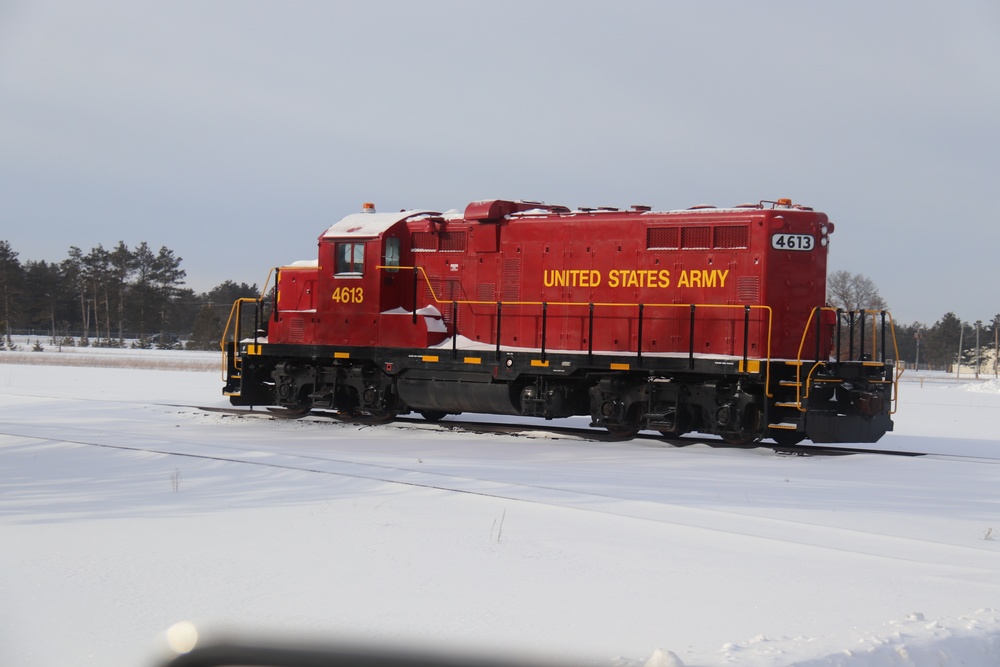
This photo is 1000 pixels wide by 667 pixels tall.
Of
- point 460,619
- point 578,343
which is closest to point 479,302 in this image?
point 578,343

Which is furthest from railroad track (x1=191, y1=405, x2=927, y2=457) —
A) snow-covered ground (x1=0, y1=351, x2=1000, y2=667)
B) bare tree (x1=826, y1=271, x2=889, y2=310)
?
bare tree (x1=826, y1=271, x2=889, y2=310)

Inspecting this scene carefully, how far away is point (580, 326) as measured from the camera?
1580cm

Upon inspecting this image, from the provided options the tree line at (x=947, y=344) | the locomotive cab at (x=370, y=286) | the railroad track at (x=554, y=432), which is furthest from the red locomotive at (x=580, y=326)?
the tree line at (x=947, y=344)

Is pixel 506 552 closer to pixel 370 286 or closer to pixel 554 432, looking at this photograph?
pixel 554 432

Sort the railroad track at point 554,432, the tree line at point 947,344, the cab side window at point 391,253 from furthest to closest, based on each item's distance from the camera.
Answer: the tree line at point 947,344 → the cab side window at point 391,253 → the railroad track at point 554,432

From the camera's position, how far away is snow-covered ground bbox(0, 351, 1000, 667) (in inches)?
201

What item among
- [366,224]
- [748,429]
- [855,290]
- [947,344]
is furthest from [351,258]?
[947,344]

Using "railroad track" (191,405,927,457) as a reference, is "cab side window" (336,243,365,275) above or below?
above

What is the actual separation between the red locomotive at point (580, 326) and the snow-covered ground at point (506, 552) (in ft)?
3.65

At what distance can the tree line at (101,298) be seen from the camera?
82938 mm

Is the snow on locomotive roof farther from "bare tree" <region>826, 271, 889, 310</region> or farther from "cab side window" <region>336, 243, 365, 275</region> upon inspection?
"bare tree" <region>826, 271, 889, 310</region>

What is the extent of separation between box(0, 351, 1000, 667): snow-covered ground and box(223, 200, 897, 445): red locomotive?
111 cm

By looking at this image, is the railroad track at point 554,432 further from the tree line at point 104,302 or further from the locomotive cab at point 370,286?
the tree line at point 104,302

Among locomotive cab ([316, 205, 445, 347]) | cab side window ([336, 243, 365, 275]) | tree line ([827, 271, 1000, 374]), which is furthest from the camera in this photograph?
tree line ([827, 271, 1000, 374])
